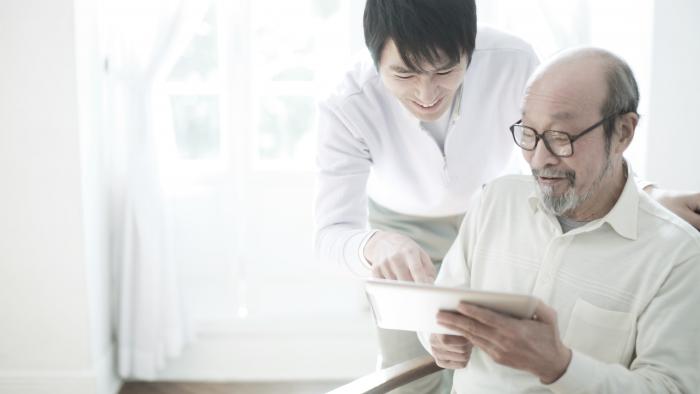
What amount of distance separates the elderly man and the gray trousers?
0.40 m

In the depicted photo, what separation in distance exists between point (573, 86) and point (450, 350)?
0.61 meters

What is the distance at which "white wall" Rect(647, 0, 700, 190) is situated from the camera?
2758mm

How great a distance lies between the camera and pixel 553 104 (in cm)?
142

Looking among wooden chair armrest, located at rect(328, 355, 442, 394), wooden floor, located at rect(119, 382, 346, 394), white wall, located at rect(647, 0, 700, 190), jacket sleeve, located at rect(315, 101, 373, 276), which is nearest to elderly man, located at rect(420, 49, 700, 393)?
wooden chair armrest, located at rect(328, 355, 442, 394)

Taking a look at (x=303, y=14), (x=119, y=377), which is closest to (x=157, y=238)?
(x=119, y=377)

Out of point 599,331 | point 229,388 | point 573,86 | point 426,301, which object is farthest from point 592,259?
point 229,388

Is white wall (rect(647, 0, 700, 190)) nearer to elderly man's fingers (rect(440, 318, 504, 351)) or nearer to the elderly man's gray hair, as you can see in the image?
the elderly man's gray hair

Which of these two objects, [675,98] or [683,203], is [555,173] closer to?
[683,203]

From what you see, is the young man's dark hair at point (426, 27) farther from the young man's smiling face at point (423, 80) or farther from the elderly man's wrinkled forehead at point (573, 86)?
the elderly man's wrinkled forehead at point (573, 86)

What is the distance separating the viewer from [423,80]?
1505 mm

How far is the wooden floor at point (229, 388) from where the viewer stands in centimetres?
316

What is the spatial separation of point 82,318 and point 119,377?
45 centimetres

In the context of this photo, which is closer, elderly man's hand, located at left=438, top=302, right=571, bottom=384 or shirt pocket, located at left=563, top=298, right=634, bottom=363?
elderly man's hand, located at left=438, top=302, right=571, bottom=384

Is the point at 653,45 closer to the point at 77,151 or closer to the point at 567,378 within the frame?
the point at 567,378
